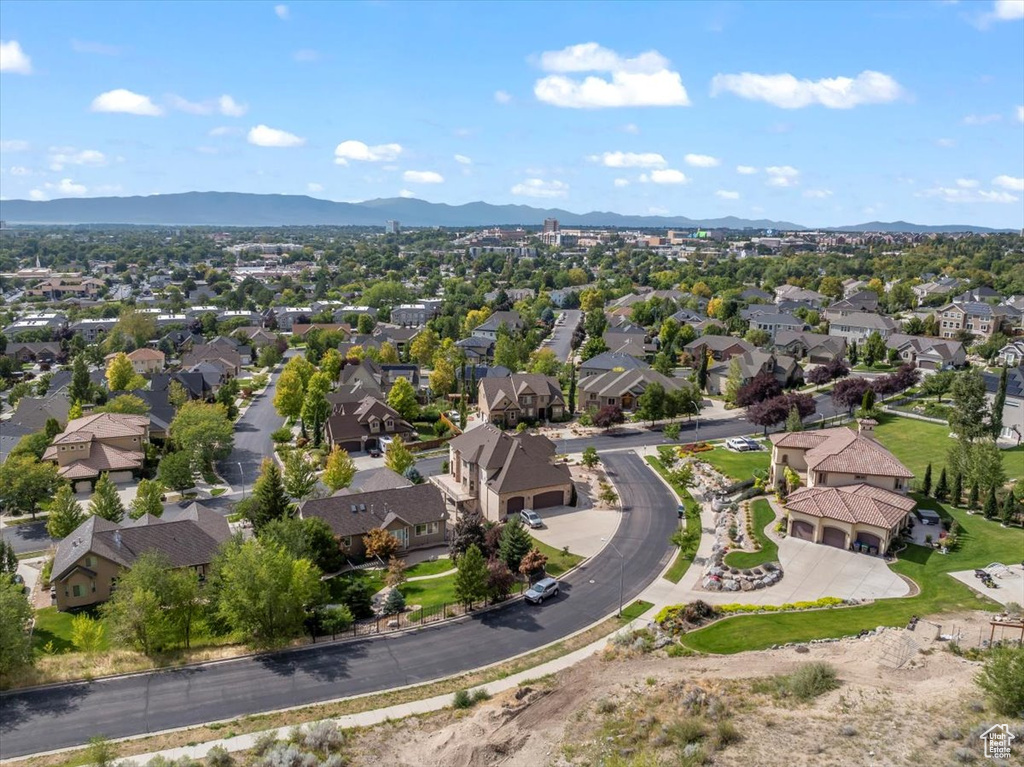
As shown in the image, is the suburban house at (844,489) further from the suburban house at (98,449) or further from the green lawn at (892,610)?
the suburban house at (98,449)

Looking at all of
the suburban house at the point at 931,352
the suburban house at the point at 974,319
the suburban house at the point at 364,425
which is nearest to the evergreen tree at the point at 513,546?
the suburban house at the point at 364,425

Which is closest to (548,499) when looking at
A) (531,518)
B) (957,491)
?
(531,518)

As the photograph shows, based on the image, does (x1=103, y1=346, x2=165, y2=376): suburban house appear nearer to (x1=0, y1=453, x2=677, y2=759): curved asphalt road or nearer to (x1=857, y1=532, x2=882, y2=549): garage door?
(x1=0, y1=453, x2=677, y2=759): curved asphalt road

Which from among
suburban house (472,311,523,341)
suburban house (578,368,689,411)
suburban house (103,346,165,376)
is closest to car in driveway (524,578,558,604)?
suburban house (578,368,689,411)

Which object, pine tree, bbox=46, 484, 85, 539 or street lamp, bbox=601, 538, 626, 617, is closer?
street lamp, bbox=601, 538, 626, 617

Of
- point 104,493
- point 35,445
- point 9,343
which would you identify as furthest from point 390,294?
point 104,493
